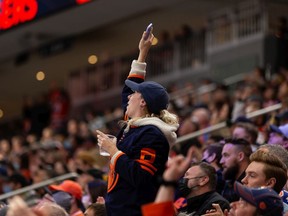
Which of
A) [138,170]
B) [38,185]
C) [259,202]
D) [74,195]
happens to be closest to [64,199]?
[74,195]

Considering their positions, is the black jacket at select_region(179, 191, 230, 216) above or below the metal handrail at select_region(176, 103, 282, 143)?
above

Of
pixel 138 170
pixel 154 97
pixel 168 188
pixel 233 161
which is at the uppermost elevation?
pixel 154 97

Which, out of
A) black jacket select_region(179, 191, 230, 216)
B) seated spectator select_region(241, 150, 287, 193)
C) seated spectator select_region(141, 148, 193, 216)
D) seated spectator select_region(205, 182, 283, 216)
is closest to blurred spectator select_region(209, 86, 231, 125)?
black jacket select_region(179, 191, 230, 216)

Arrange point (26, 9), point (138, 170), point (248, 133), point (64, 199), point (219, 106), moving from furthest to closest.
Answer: point (26, 9)
point (219, 106)
point (248, 133)
point (64, 199)
point (138, 170)

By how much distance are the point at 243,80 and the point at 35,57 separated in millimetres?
8403

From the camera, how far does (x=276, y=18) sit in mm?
16766

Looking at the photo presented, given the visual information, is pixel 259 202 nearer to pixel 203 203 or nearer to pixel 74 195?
pixel 203 203

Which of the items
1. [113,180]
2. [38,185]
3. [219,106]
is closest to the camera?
[113,180]

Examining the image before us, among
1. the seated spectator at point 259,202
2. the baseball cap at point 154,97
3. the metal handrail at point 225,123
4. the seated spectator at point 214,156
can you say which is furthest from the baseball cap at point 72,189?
the seated spectator at point 259,202

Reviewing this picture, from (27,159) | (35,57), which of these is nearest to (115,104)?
(35,57)

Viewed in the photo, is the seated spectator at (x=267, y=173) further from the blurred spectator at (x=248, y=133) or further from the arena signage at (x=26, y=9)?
the arena signage at (x=26, y=9)

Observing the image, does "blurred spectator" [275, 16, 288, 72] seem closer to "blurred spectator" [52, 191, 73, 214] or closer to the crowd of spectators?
the crowd of spectators

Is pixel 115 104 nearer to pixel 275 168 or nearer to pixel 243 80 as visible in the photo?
pixel 243 80

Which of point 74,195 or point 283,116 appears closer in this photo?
point 74,195
